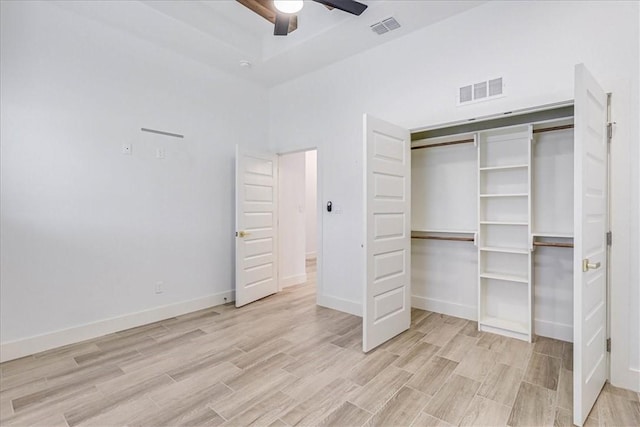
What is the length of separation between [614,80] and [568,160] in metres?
0.77

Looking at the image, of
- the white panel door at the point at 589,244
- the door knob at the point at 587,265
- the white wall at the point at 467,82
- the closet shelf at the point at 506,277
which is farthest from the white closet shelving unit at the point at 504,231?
the door knob at the point at 587,265

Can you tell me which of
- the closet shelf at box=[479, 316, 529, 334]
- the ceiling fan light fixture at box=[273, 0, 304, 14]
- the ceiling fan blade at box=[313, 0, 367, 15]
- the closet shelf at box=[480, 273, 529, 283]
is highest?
the ceiling fan blade at box=[313, 0, 367, 15]

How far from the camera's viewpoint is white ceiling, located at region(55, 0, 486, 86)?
3.09 m

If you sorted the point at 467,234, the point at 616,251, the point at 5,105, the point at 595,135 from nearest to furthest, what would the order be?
the point at 595,135 → the point at 616,251 → the point at 5,105 → the point at 467,234

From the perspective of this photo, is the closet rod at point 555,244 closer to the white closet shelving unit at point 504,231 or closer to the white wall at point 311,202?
the white closet shelving unit at point 504,231

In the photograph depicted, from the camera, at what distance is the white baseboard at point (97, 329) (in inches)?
111

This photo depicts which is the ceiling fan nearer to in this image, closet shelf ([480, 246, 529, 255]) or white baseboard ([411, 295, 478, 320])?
closet shelf ([480, 246, 529, 255])

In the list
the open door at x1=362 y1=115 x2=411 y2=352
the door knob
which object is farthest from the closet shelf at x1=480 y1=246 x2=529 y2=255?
the door knob

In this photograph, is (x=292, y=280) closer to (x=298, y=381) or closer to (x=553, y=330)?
(x=298, y=381)

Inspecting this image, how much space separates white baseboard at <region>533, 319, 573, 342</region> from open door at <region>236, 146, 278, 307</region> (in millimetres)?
3419

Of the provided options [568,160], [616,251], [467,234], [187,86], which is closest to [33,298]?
[187,86]

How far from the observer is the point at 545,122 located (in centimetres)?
293

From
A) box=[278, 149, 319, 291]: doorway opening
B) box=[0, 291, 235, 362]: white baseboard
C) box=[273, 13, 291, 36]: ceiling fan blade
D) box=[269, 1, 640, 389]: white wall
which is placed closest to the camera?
box=[269, 1, 640, 389]: white wall

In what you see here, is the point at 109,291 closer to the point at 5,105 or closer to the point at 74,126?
the point at 74,126
